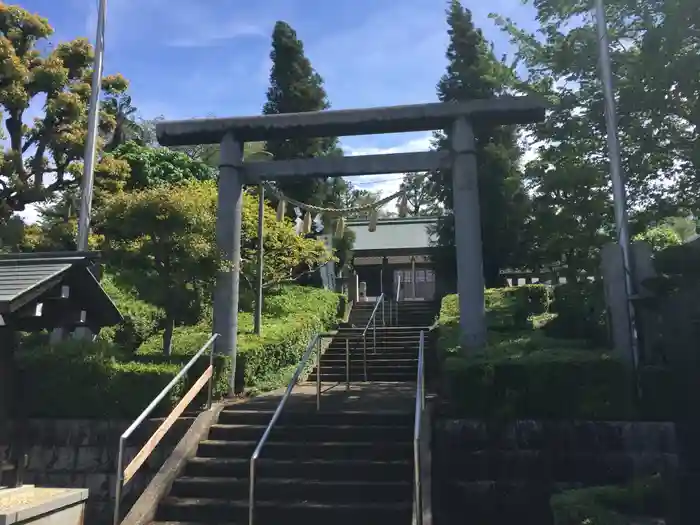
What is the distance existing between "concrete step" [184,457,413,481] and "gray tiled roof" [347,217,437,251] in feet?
66.0

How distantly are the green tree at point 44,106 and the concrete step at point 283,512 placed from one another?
482 inches

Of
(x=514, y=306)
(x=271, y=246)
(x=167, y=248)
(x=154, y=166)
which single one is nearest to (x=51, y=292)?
(x=167, y=248)

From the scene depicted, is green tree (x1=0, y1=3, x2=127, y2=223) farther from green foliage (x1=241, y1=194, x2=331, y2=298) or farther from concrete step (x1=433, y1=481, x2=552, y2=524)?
concrete step (x1=433, y1=481, x2=552, y2=524)

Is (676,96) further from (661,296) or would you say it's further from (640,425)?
(640,425)

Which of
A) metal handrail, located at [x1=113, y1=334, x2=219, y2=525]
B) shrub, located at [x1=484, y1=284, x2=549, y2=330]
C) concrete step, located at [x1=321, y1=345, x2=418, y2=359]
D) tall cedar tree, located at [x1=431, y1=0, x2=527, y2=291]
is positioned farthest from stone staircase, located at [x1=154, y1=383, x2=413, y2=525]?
tall cedar tree, located at [x1=431, y1=0, x2=527, y2=291]

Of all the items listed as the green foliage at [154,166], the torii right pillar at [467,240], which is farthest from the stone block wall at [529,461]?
the green foliage at [154,166]

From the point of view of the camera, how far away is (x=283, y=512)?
256 inches

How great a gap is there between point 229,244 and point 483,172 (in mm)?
13177

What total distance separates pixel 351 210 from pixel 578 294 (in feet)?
16.6

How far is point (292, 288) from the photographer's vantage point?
21.3 meters

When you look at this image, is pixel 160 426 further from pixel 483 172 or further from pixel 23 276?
pixel 483 172

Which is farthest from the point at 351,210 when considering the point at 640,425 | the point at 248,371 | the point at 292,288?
the point at 292,288

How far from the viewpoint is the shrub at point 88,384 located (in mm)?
8438

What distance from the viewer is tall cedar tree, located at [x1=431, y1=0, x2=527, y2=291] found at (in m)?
20.9
